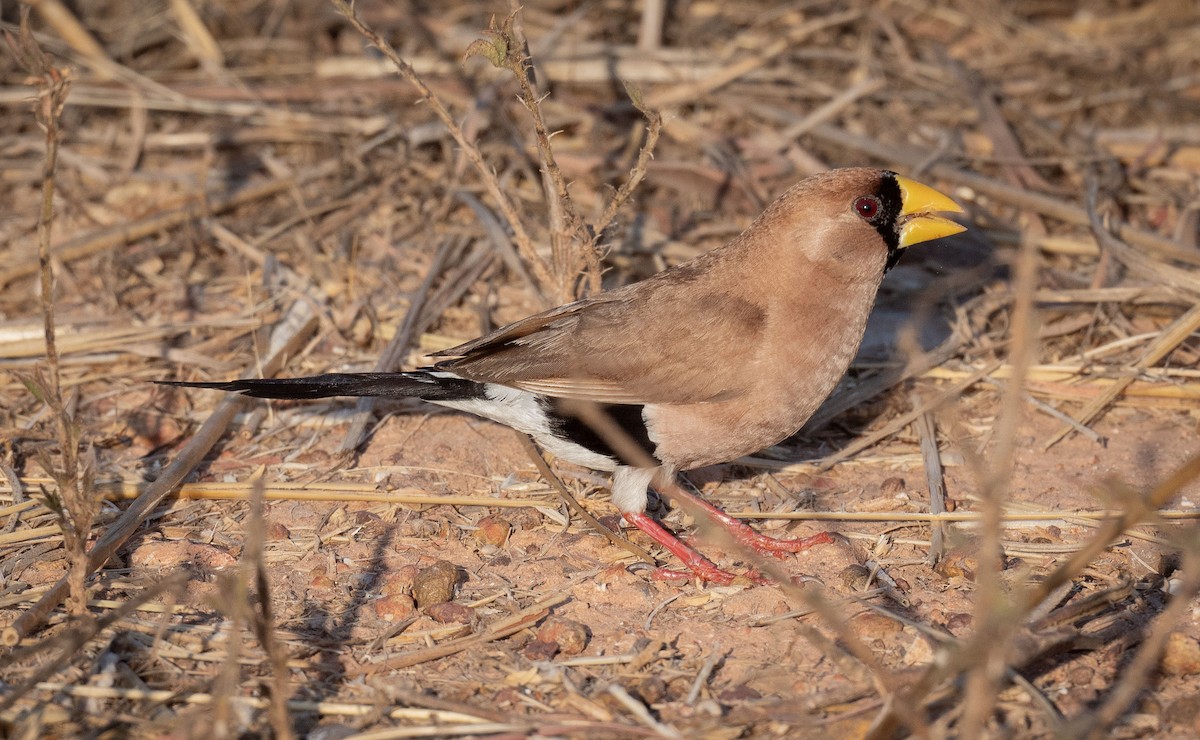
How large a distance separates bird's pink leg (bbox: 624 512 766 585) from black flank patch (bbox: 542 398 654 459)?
288mm

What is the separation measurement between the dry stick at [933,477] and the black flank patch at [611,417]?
1.01 m

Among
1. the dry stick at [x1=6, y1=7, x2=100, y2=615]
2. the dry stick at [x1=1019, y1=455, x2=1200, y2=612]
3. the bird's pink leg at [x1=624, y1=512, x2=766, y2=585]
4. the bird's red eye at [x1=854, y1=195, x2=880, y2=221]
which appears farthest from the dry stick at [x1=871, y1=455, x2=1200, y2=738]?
the dry stick at [x1=6, y1=7, x2=100, y2=615]

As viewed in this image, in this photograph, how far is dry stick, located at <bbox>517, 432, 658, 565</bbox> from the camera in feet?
13.0

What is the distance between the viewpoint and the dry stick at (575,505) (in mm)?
3959

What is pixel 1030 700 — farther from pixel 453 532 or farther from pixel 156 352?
pixel 156 352

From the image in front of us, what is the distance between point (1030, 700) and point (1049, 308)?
255 centimetres

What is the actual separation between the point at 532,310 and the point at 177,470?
5.89ft

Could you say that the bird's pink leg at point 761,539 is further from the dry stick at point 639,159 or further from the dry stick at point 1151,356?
the dry stick at point 1151,356

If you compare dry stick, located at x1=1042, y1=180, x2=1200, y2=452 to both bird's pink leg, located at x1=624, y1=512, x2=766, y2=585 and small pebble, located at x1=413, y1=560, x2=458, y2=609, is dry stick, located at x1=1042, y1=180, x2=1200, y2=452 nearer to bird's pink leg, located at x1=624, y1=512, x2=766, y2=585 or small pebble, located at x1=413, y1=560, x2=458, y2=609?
bird's pink leg, located at x1=624, y1=512, x2=766, y2=585

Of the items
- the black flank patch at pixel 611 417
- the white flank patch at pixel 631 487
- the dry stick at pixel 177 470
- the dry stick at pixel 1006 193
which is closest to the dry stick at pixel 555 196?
the black flank patch at pixel 611 417

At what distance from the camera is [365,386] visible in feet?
13.1

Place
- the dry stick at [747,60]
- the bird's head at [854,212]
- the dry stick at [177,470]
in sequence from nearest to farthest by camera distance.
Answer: the dry stick at [177,470]
the bird's head at [854,212]
the dry stick at [747,60]

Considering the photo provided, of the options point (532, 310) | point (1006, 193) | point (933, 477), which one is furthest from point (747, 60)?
point (933, 477)

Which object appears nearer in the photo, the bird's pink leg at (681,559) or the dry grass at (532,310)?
the dry grass at (532,310)
